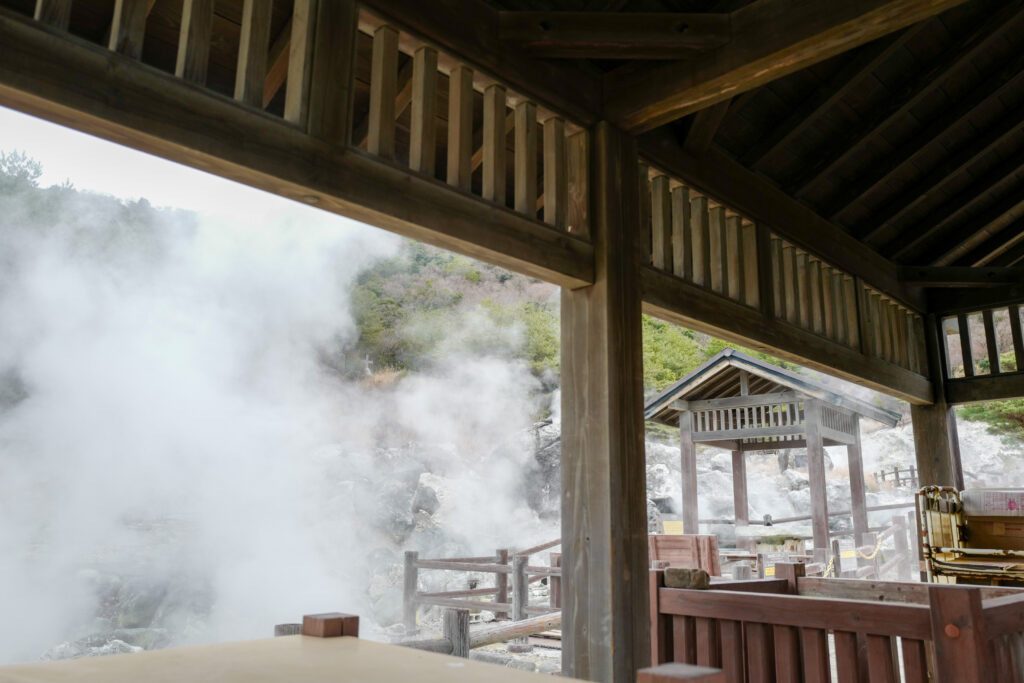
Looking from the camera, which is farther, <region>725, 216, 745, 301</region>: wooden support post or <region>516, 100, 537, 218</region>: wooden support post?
<region>725, 216, 745, 301</region>: wooden support post

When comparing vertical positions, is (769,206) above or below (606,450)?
above

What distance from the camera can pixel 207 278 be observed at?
78.3 feet

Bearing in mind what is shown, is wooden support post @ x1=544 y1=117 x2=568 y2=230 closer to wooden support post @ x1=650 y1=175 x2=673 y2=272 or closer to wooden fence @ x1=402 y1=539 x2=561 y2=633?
wooden support post @ x1=650 y1=175 x2=673 y2=272

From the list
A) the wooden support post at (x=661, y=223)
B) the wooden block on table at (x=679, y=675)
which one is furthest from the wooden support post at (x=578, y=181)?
the wooden block on table at (x=679, y=675)

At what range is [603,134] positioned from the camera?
3193 mm

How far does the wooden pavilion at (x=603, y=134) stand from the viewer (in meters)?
2.05

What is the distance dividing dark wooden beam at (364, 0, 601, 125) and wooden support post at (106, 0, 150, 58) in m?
0.75

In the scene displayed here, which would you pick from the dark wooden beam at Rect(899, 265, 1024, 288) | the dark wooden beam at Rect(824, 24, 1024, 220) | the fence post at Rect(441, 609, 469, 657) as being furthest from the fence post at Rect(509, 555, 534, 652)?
the dark wooden beam at Rect(824, 24, 1024, 220)

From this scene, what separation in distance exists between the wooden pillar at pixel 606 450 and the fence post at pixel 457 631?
4.26 feet

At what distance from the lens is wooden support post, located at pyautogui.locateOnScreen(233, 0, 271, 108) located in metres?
2.11

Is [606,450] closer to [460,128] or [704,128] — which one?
[460,128]

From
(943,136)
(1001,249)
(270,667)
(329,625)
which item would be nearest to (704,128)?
(943,136)

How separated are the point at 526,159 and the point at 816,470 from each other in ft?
31.0

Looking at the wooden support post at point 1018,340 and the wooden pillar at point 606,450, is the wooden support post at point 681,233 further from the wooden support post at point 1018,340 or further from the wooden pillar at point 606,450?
the wooden support post at point 1018,340
